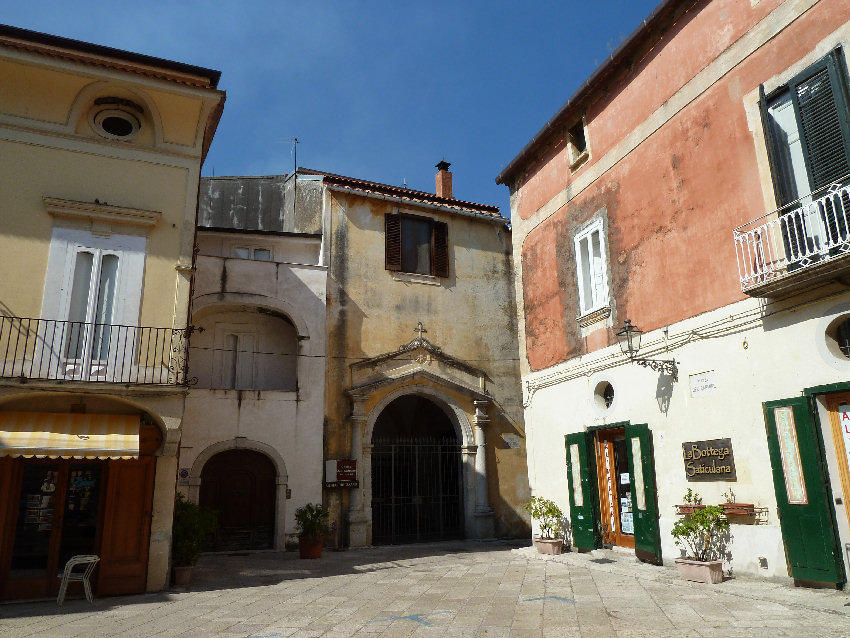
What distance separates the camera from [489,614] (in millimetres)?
7133

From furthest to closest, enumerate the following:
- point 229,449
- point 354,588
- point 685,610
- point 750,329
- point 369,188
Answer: point 369,188, point 229,449, point 354,588, point 750,329, point 685,610

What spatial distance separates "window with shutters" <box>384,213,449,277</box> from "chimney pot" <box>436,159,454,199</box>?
2.32m

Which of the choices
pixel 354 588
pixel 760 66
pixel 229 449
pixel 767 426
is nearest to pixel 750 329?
pixel 767 426

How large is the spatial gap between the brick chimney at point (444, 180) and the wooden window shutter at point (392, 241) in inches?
122

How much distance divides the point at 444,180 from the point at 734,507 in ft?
46.6

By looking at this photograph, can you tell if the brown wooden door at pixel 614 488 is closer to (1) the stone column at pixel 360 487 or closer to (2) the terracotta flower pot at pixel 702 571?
(2) the terracotta flower pot at pixel 702 571

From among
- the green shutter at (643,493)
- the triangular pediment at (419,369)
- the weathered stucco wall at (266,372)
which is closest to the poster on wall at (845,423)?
the green shutter at (643,493)

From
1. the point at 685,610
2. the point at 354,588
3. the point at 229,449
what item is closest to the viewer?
the point at 685,610

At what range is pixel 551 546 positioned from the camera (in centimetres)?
1185

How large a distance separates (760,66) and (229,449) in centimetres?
1248

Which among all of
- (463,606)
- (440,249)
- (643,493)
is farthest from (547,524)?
(440,249)

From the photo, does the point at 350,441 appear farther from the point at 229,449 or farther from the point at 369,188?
the point at 369,188

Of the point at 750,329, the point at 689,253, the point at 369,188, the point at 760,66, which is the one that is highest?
the point at 369,188

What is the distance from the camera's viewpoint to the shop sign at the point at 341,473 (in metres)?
14.9
